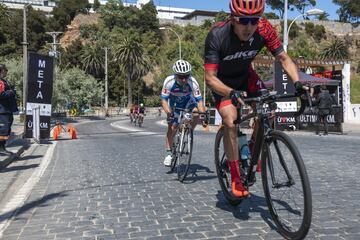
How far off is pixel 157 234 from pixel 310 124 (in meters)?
17.1

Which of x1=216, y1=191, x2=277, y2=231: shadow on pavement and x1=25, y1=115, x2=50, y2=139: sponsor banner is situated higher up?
x1=25, y1=115, x2=50, y2=139: sponsor banner

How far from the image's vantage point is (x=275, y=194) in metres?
3.95

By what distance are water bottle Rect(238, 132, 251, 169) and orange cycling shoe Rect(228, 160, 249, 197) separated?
86mm

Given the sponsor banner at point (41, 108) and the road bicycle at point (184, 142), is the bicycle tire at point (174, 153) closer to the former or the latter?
the road bicycle at point (184, 142)

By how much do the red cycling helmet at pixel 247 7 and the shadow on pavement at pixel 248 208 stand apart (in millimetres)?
1982

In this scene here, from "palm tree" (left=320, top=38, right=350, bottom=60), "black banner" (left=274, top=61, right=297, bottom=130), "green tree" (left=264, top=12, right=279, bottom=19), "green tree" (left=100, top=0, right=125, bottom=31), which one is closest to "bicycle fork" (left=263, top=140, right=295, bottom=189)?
"black banner" (left=274, top=61, right=297, bottom=130)

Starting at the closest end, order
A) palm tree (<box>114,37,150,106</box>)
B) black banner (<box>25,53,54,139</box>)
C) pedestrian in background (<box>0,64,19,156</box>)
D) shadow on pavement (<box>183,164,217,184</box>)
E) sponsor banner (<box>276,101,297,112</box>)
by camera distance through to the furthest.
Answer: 1. shadow on pavement (<box>183,164,217,184</box>)
2. pedestrian in background (<box>0,64,19,156</box>)
3. black banner (<box>25,53,54,139</box>)
4. sponsor banner (<box>276,101,297,112</box>)
5. palm tree (<box>114,37,150,106</box>)

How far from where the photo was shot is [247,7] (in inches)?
153

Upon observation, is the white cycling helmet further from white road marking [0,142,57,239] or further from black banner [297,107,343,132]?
black banner [297,107,343,132]

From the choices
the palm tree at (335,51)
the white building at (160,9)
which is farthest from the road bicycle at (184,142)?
the white building at (160,9)

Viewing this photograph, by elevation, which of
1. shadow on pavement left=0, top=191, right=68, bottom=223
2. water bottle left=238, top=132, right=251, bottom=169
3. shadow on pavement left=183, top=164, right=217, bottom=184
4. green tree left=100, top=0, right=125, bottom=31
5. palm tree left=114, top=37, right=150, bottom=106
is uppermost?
green tree left=100, top=0, right=125, bottom=31

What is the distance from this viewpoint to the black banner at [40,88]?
15250 mm

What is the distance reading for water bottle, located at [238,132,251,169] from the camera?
14.4 ft

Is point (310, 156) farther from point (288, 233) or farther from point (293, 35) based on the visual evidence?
point (293, 35)
